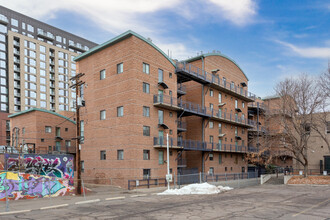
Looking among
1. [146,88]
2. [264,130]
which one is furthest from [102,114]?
[264,130]

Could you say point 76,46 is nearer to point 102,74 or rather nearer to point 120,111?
point 102,74

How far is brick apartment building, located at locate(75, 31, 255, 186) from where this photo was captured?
34.0 meters

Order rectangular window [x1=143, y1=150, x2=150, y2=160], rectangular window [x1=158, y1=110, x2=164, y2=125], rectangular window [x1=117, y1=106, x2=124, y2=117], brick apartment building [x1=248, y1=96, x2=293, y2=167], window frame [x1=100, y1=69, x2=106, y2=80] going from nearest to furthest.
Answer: rectangular window [x1=143, y1=150, x2=150, y2=160] < rectangular window [x1=117, y1=106, x2=124, y2=117] < rectangular window [x1=158, y1=110, x2=164, y2=125] < window frame [x1=100, y1=69, x2=106, y2=80] < brick apartment building [x1=248, y1=96, x2=293, y2=167]

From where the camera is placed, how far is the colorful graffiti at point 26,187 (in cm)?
2250

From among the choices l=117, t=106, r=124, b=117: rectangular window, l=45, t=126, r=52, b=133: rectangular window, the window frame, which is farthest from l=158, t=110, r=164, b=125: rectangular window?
l=45, t=126, r=52, b=133: rectangular window

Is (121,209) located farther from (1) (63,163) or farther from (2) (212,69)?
(2) (212,69)

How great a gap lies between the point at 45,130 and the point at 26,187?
26877mm

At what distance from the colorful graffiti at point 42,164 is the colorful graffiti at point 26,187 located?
5.07m

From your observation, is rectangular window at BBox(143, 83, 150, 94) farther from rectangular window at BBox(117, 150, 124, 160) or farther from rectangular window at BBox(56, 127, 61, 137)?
rectangular window at BBox(56, 127, 61, 137)

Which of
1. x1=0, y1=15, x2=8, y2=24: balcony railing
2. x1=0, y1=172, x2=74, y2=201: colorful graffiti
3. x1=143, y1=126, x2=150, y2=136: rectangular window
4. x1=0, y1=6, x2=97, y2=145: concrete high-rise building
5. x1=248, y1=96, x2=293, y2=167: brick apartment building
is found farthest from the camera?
x1=0, y1=6, x2=97, y2=145: concrete high-rise building

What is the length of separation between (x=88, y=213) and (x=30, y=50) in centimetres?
9390

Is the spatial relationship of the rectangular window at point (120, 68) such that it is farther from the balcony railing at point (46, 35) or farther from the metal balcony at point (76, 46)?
the metal balcony at point (76, 46)

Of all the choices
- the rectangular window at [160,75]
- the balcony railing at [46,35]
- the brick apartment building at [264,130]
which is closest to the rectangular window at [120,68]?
the rectangular window at [160,75]

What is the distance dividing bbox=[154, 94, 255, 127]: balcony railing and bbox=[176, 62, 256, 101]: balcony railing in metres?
3.93
